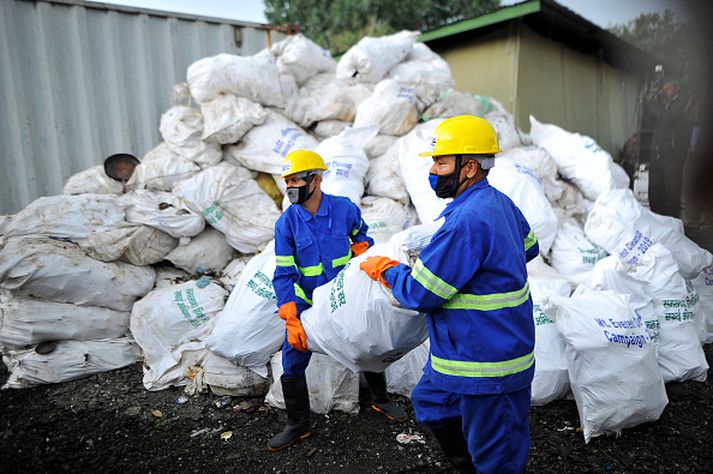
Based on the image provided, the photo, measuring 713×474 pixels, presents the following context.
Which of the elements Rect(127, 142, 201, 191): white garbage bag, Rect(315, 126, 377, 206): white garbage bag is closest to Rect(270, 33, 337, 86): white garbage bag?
Rect(315, 126, 377, 206): white garbage bag

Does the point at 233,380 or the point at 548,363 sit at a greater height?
the point at 548,363

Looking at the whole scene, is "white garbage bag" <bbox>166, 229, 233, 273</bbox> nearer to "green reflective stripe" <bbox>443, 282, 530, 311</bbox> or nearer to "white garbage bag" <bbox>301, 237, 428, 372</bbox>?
"white garbage bag" <bbox>301, 237, 428, 372</bbox>

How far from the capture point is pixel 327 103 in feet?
13.8

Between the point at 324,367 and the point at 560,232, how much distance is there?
208cm

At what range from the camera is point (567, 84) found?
6922mm

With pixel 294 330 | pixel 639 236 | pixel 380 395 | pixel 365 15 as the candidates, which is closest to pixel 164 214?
pixel 294 330

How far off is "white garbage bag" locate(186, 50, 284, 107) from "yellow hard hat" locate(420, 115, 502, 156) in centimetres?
281

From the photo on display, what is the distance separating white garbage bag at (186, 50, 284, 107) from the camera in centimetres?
398

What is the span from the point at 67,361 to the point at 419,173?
2.77m

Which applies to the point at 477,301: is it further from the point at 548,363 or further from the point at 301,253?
the point at 548,363

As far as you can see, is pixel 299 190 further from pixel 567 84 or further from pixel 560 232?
pixel 567 84

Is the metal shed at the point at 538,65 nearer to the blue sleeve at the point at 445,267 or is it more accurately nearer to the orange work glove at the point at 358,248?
the orange work glove at the point at 358,248

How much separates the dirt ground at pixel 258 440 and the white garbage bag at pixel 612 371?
0.46 ft

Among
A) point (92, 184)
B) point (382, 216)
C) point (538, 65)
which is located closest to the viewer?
point (382, 216)
